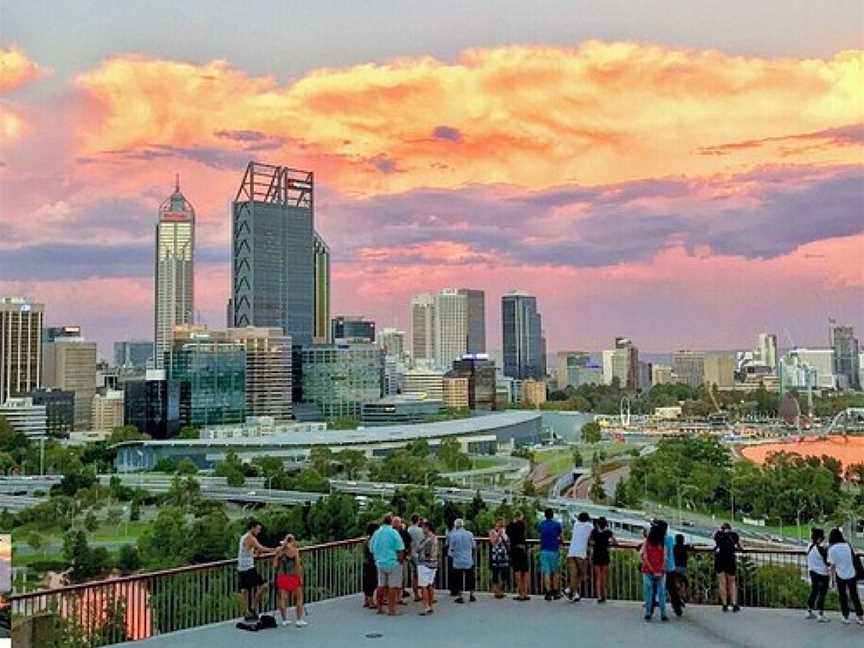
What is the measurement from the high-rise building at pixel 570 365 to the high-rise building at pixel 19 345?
82.2 meters

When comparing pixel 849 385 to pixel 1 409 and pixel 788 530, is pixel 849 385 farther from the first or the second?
pixel 1 409

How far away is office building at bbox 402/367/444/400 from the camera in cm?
11538

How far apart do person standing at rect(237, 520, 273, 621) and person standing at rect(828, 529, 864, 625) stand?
199 inches

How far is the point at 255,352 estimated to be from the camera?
92.5 m

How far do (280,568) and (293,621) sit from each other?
1.81 ft

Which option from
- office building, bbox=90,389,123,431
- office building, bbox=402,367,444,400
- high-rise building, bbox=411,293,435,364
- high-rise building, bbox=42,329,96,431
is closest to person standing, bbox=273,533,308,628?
office building, bbox=90,389,123,431

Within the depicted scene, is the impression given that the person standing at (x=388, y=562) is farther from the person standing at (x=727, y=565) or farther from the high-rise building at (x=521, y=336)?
the high-rise building at (x=521, y=336)

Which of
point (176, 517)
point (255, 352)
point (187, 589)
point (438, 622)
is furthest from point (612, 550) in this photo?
point (255, 352)

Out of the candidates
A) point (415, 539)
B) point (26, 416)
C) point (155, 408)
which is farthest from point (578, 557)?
point (155, 408)

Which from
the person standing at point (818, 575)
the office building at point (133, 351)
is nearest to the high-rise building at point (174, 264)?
the office building at point (133, 351)

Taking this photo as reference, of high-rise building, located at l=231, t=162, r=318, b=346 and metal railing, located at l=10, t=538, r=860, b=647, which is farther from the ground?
high-rise building, located at l=231, t=162, r=318, b=346

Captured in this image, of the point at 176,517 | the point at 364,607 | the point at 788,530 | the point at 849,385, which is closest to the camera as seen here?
the point at 364,607

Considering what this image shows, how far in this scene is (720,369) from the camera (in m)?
118

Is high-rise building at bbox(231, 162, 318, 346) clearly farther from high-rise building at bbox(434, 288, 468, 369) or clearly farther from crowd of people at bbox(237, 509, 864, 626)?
crowd of people at bbox(237, 509, 864, 626)
